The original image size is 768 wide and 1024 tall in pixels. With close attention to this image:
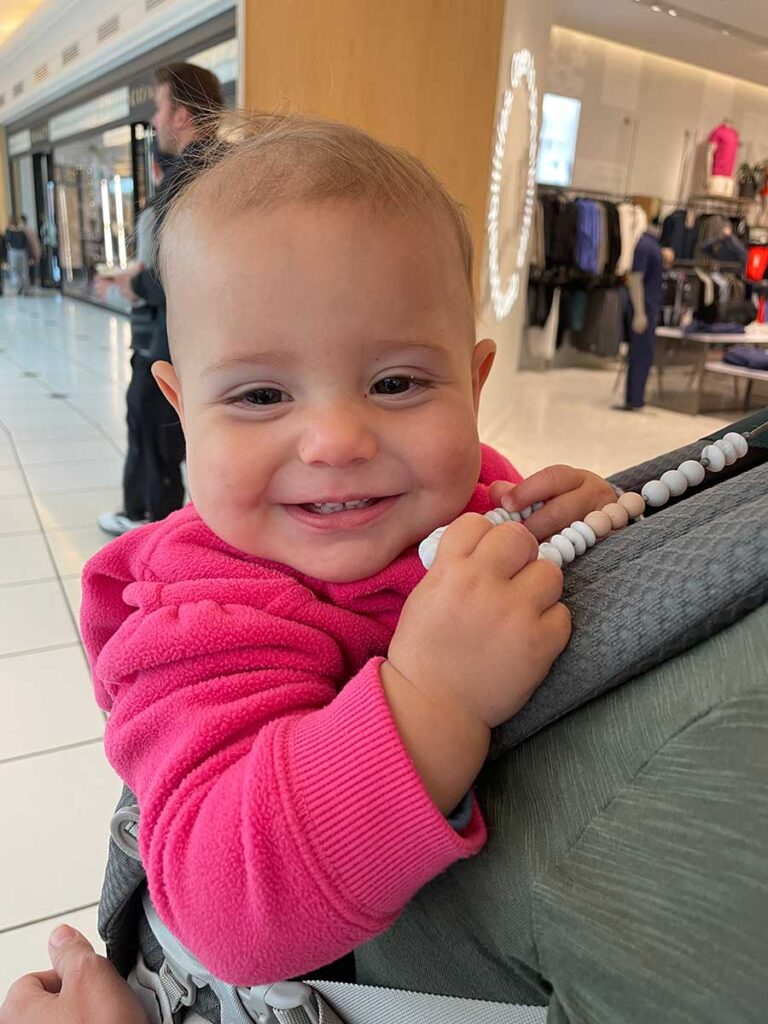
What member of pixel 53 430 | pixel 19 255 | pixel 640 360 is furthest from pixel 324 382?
pixel 19 255

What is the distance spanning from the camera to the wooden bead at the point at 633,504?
72 cm

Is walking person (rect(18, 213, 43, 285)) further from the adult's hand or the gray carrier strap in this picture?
the gray carrier strap

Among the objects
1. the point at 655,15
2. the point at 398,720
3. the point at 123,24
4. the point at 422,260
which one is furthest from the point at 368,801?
the point at 123,24

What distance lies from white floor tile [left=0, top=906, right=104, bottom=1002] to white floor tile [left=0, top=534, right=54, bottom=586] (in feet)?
5.41

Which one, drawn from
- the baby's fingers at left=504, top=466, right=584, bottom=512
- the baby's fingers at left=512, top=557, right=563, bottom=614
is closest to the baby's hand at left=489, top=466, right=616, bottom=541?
the baby's fingers at left=504, top=466, right=584, bottom=512

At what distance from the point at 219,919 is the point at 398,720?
6.8 inches

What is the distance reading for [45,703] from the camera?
2.18 metres

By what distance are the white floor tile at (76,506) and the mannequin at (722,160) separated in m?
7.95

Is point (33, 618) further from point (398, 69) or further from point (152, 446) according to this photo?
point (398, 69)

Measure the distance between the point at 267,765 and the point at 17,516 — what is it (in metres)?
3.48

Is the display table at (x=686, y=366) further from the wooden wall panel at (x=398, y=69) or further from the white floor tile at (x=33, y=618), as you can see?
the white floor tile at (x=33, y=618)

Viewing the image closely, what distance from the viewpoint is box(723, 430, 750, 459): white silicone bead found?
0.74 meters

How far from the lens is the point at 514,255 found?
5.93 meters

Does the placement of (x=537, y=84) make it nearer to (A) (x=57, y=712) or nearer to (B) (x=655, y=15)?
(B) (x=655, y=15)
